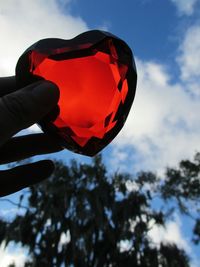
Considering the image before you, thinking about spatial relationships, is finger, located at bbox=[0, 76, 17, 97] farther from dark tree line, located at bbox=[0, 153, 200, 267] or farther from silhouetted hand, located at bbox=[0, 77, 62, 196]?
dark tree line, located at bbox=[0, 153, 200, 267]

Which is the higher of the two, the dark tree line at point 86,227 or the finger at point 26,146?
the dark tree line at point 86,227

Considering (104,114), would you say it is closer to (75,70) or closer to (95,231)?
(75,70)

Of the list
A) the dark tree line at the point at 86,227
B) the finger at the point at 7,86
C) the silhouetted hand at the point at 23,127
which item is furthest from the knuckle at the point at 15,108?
the dark tree line at the point at 86,227

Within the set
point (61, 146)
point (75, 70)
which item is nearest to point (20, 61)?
point (75, 70)

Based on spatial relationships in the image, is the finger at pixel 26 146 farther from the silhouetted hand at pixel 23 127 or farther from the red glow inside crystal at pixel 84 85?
the red glow inside crystal at pixel 84 85

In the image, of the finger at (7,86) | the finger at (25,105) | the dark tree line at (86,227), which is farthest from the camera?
the dark tree line at (86,227)

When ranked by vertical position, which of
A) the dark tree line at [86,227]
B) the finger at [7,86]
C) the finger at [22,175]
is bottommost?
the finger at [22,175]
